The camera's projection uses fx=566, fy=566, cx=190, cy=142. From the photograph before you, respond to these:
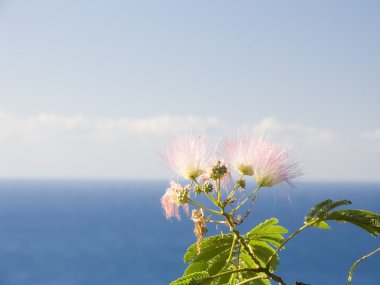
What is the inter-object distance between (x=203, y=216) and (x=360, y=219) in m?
0.79

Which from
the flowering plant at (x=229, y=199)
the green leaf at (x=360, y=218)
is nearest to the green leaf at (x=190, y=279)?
the flowering plant at (x=229, y=199)

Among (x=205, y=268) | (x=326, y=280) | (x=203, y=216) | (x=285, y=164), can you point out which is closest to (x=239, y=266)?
(x=205, y=268)

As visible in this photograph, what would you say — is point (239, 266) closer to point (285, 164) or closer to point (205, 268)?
point (205, 268)

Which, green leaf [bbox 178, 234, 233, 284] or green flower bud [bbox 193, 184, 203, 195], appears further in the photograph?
green leaf [bbox 178, 234, 233, 284]

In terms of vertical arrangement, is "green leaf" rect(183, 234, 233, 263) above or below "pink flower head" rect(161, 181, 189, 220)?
→ below

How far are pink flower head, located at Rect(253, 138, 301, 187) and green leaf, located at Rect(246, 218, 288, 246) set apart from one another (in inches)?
14.8

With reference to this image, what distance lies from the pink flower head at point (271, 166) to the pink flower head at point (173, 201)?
40 centimetres

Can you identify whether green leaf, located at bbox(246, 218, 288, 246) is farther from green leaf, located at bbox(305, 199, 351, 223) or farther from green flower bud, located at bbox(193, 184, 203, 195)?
green flower bud, located at bbox(193, 184, 203, 195)

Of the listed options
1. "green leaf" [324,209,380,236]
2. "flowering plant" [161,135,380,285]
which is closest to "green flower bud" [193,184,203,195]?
"flowering plant" [161,135,380,285]

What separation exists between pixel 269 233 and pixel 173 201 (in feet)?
2.09

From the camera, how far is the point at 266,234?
3264 mm

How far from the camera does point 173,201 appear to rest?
3004 millimetres

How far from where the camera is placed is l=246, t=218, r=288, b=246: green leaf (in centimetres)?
323

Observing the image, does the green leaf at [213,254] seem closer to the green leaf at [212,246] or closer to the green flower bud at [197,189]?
the green leaf at [212,246]
